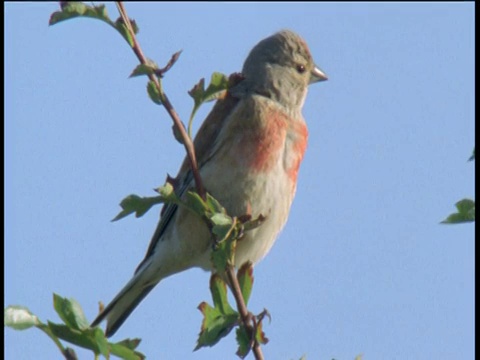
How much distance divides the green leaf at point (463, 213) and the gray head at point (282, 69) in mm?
2557

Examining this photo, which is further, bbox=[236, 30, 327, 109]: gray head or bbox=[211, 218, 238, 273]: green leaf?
bbox=[236, 30, 327, 109]: gray head

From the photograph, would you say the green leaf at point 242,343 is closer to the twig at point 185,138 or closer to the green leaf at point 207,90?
the twig at point 185,138

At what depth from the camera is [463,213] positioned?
220cm

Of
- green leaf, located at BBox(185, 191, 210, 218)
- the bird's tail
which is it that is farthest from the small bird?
green leaf, located at BBox(185, 191, 210, 218)

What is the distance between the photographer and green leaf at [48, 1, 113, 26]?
8.25ft

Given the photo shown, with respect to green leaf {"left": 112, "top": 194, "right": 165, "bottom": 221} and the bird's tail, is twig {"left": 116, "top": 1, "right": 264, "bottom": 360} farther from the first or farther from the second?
the bird's tail

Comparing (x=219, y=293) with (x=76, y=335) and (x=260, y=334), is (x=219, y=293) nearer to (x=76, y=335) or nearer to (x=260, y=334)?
(x=260, y=334)

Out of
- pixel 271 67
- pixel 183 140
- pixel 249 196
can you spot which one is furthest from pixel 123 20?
pixel 271 67

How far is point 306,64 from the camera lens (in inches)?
200

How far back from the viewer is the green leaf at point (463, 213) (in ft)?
7.20

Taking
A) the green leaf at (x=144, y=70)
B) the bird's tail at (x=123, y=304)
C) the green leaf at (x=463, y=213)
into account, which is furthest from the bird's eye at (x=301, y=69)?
the green leaf at (x=463, y=213)

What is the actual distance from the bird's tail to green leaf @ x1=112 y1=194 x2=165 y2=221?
172 cm

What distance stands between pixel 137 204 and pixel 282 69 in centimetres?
251

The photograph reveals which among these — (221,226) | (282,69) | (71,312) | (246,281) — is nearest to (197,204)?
(221,226)
